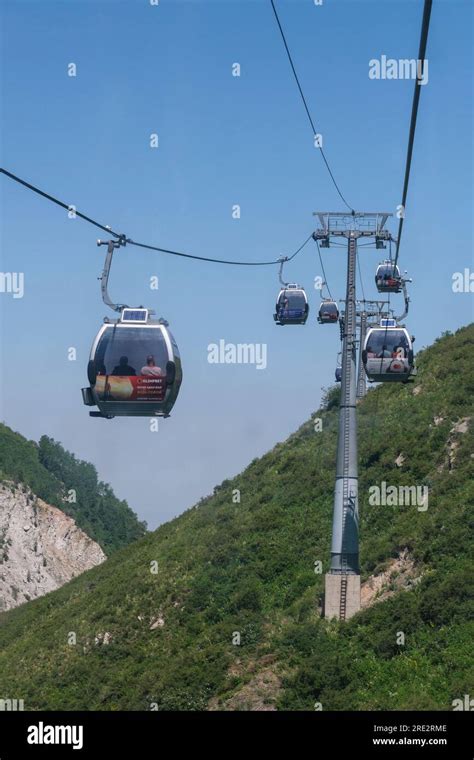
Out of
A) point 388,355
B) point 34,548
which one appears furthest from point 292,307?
point 34,548

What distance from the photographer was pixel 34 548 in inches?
5012

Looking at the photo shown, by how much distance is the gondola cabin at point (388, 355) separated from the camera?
32.7 meters

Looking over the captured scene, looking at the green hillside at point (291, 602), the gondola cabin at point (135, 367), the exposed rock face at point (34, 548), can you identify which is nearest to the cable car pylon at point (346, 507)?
the green hillside at point (291, 602)

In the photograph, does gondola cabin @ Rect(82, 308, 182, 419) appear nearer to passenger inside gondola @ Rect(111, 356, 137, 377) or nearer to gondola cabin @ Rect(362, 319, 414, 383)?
passenger inside gondola @ Rect(111, 356, 137, 377)

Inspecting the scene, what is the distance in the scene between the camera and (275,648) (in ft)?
124

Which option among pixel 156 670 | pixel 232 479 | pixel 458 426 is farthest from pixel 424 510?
pixel 232 479

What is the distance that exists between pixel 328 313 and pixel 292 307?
636cm

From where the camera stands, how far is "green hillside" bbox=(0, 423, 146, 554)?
143875mm

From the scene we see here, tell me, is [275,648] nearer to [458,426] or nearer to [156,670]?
[156,670]

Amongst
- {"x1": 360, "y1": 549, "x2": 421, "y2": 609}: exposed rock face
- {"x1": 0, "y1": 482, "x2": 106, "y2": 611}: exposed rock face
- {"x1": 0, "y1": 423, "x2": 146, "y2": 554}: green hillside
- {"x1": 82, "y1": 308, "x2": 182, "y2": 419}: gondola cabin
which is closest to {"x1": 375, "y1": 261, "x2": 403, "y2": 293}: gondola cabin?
{"x1": 360, "y1": 549, "x2": 421, "y2": 609}: exposed rock face

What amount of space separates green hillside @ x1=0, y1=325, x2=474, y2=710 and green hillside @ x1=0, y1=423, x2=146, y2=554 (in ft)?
270

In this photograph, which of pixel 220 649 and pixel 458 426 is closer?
pixel 220 649

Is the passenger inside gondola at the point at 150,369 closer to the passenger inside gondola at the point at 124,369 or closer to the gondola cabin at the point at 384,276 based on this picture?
the passenger inside gondola at the point at 124,369
